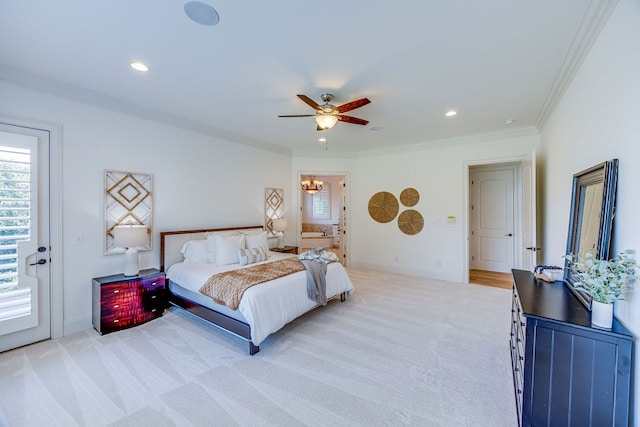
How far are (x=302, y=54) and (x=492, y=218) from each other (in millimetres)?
5597

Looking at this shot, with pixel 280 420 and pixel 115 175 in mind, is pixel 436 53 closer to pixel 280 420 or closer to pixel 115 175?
pixel 280 420

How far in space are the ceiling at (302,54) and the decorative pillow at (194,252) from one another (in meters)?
1.83

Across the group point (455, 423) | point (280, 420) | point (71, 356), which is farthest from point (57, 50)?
point (455, 423)

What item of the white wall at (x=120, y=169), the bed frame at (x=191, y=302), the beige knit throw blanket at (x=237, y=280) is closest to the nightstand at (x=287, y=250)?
the white wall at (x=120, y=169)

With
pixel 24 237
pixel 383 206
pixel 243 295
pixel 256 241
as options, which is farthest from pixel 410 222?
pixel 24 237

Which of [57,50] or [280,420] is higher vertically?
[57,50]

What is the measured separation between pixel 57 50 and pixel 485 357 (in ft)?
15.6

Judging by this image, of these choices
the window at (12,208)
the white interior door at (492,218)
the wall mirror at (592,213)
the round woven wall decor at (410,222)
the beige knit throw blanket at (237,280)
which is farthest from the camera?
the white interior door at (492,218)

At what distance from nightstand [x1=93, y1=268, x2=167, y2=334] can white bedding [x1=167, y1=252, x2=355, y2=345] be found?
266 millimetres

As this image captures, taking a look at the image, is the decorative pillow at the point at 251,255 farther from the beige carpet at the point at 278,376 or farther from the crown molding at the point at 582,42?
the crown molding at the point at 582,42

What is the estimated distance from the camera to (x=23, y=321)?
2688 millimetres

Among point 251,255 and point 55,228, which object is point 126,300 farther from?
point 251,255

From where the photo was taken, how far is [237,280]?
2.91 meters

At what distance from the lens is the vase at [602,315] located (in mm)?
1358
